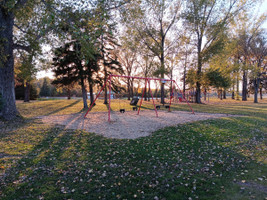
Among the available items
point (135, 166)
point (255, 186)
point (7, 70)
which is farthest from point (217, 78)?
point (7, 70)

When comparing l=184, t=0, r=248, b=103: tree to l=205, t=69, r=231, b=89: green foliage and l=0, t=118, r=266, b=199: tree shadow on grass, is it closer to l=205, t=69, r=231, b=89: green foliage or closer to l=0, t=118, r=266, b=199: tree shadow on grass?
l=205, t=69, r=231, b=89: green foliage

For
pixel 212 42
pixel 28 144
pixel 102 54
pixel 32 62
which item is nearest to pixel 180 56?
pixel 212 42

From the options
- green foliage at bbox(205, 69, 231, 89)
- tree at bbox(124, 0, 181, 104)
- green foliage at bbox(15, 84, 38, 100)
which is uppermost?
tree at bbox(124, 0, 181, 104)

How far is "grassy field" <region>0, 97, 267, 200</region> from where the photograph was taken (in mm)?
3670

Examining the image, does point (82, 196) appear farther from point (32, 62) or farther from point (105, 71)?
point (105, 71)

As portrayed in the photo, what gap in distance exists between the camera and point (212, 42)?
2464 cm

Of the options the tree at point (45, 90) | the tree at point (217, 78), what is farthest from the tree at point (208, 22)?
the tree at point (45, 90)

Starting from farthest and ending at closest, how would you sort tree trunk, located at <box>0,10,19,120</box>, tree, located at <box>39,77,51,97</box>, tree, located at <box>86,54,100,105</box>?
tree, located at <box>39,77,51,97</box>
tree, located at <box>86,54,100,105</box>
tree trunk, located at <box>0,10,19,120</box>

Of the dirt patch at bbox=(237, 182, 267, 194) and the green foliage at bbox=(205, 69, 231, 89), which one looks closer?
the dirt patch at bbox=(237, 182, 267, 194)

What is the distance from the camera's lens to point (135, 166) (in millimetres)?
5004

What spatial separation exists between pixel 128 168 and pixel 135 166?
246mm

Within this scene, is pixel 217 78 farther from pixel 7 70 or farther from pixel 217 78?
pixel 7 70

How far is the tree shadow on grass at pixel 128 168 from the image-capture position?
369 centimetres

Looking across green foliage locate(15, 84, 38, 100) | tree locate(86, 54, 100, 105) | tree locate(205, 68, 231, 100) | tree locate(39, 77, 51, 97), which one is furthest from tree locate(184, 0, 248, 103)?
tree locate(39, 77, 51, 97)
